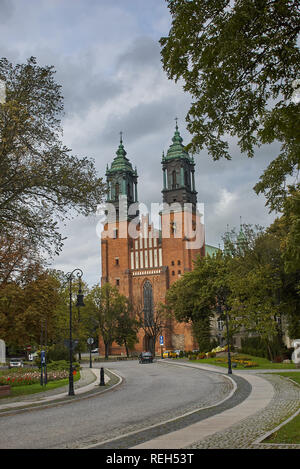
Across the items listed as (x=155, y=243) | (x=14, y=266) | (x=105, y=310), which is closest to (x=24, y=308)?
(x=14, y=266)

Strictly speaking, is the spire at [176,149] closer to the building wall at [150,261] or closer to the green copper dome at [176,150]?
the green copper dome at [176,150]

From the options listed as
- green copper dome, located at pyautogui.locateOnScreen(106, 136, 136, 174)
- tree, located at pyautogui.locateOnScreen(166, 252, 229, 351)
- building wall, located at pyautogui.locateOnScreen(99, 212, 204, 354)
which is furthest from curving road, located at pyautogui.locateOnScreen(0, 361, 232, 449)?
green copper dome, located at pyautogui.locateOnScreen(106, 136, 136, 174)

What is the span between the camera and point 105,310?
66.7 metres

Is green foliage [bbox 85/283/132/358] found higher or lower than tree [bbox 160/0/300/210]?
lower

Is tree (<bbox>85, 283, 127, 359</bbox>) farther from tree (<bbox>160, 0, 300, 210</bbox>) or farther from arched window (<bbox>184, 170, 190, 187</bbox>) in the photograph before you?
tree (<bbox>160, 0, 300, 210</bbox>)

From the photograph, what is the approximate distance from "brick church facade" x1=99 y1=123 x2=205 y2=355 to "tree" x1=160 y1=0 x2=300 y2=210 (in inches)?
2374

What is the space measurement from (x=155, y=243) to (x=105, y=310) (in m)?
16.7

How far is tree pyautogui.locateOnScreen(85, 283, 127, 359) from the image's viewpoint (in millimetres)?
65875

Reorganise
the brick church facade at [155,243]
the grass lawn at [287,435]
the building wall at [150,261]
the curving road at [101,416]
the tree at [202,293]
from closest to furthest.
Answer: the grass lawn at [287,435], the curving road at [101,416], the tree at [202,293], the building wall at [150,261], the brick church facade at [155,243]

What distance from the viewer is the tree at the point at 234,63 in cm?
888

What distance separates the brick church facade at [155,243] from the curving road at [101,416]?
49.3 metres

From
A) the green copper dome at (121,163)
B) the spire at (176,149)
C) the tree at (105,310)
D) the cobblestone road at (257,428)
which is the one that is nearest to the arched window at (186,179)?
the spire at (176,149)

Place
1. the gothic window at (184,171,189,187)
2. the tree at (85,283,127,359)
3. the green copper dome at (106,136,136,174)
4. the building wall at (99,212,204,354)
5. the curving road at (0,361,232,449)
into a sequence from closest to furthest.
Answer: the curving road at (0,361,232,449)
the tree at (85,283,127,359)
the building wall at (99,212,204,354)
the gothic window at (184,171,189,187)
the green copper dome at (106,136,136,174)

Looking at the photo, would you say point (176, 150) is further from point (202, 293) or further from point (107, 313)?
point (202, 293)
